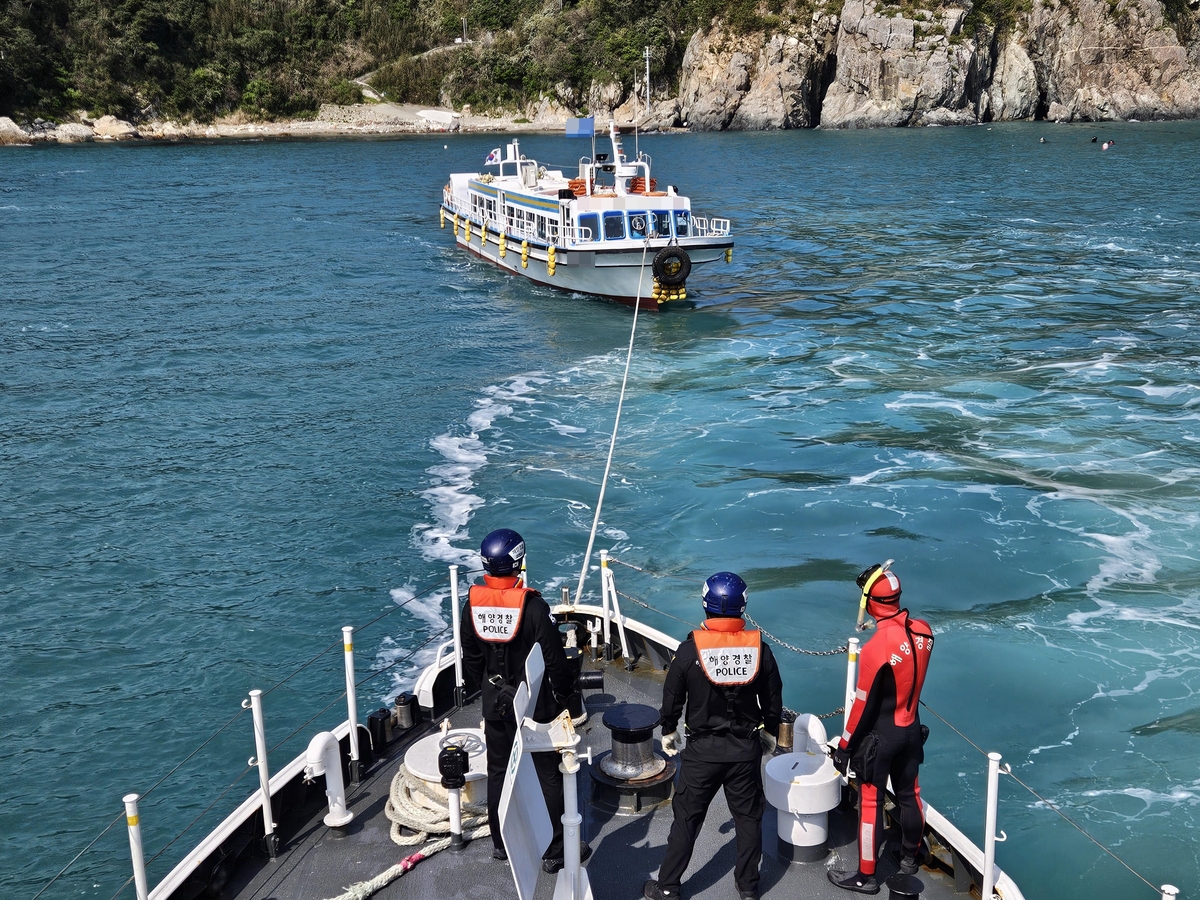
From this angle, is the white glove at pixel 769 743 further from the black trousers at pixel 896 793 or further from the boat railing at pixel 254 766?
the boat railing at pixel 254 766

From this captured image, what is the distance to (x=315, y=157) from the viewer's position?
291 ft

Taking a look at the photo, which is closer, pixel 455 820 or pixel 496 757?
pixel 496 757

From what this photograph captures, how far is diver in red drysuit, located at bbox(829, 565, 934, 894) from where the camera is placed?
5.82 meters

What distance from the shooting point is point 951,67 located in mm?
103000

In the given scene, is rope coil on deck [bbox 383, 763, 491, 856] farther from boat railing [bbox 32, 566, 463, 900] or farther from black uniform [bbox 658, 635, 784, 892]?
black uniform [bbox 658, 635, 784, 892]

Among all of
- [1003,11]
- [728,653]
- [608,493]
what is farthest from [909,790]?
[1003,11]

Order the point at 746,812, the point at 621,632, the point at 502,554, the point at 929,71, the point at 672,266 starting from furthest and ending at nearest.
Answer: the point at 929,71
the point at 672,266
the point at 621,632
the point at 502,554
the point at 746,812

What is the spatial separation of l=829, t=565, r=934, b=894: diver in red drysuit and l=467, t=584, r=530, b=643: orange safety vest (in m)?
1.99

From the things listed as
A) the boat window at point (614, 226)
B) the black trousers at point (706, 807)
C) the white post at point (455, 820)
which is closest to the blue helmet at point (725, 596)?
the black trousers at point (706, 807)

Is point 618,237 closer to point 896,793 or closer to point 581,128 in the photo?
point 581,128

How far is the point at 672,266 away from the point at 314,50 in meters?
112

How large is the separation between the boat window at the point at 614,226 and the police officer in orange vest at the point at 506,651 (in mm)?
25954

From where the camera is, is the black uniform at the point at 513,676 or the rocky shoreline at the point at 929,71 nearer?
the black uniform at the point at 513,676

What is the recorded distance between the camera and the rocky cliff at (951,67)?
104 m
